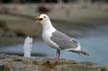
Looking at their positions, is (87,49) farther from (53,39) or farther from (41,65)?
(41,65)

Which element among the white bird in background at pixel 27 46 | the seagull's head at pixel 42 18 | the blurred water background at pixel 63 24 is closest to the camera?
the seagull's head at pixel 42 18

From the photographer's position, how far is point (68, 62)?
1176 centimetres

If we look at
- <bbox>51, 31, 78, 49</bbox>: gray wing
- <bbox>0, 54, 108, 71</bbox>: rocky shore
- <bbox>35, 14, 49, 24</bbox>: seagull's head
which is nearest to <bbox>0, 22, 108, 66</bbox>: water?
<bbox>51, 31, 78, 49</bbox>: gray wing

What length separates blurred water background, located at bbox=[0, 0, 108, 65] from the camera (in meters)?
49.0

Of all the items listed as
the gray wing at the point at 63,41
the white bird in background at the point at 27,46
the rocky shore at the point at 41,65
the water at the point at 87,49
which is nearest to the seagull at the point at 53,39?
the gray wing at the point at 63,41

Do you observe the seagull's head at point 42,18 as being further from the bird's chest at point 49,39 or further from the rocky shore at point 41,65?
the rocky shore at point 41,65

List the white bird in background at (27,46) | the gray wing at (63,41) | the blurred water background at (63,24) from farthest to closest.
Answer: the blurred water background at (63,24) → the white bird in background at (27,46) → the gray wing at (63,41)

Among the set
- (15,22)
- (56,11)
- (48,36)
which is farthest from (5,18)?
(48,36)

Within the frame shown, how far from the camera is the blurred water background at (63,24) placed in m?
49.0

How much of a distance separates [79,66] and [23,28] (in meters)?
46.0

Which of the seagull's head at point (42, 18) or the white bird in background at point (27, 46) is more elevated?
the seagull's head at point (42, 18)

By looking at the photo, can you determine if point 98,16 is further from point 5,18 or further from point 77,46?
point 77,46

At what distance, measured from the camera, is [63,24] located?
229 ft

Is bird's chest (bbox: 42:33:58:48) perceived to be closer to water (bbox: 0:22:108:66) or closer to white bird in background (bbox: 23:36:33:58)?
white bird in background (bbox: 23:36:33:58)
